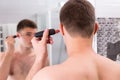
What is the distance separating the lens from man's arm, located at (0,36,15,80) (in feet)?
4.36

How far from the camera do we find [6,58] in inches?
52.7

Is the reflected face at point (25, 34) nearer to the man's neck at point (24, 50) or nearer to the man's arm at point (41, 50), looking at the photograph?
the man's neck at point (24, 50)

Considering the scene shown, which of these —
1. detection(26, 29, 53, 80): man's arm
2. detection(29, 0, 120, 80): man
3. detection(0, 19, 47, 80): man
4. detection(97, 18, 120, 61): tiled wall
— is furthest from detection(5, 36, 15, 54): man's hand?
detection(97, 18, 120, 61): tiled wall

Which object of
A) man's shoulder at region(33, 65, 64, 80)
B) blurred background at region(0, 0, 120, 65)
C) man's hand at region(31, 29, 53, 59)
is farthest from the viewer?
blurred background at region(0, 0, 120, 65)

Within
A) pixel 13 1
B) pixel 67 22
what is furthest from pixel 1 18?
pixel 67 22

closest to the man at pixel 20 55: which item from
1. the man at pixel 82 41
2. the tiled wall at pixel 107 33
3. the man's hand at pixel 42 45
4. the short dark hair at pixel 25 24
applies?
the short dark hair at pixel 25 24

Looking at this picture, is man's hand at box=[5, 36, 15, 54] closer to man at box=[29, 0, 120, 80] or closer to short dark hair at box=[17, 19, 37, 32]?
short dark hair at box=[17, 19, 37, 32]

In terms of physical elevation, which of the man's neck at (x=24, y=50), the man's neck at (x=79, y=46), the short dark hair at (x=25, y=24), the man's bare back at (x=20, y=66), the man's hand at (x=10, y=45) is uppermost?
the short dark hair at (x=25, y=24)

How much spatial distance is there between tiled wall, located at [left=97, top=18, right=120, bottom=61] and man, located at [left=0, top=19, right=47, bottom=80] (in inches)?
28.4

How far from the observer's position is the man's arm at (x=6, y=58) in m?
1.33

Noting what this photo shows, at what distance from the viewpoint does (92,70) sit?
0.77 m

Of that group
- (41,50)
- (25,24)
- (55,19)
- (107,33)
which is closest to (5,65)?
(25,24)

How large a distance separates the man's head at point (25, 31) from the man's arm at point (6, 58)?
67mm

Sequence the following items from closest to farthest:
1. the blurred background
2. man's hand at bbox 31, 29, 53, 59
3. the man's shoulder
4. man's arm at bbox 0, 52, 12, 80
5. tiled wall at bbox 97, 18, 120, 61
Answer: the man's shoulder, man's hand at bbox 31, 29, 53, 59, man's arm at bbox 0, 52, 12, 80, the blurred background, tiled wall at bbox 97, 18, 120, 61
